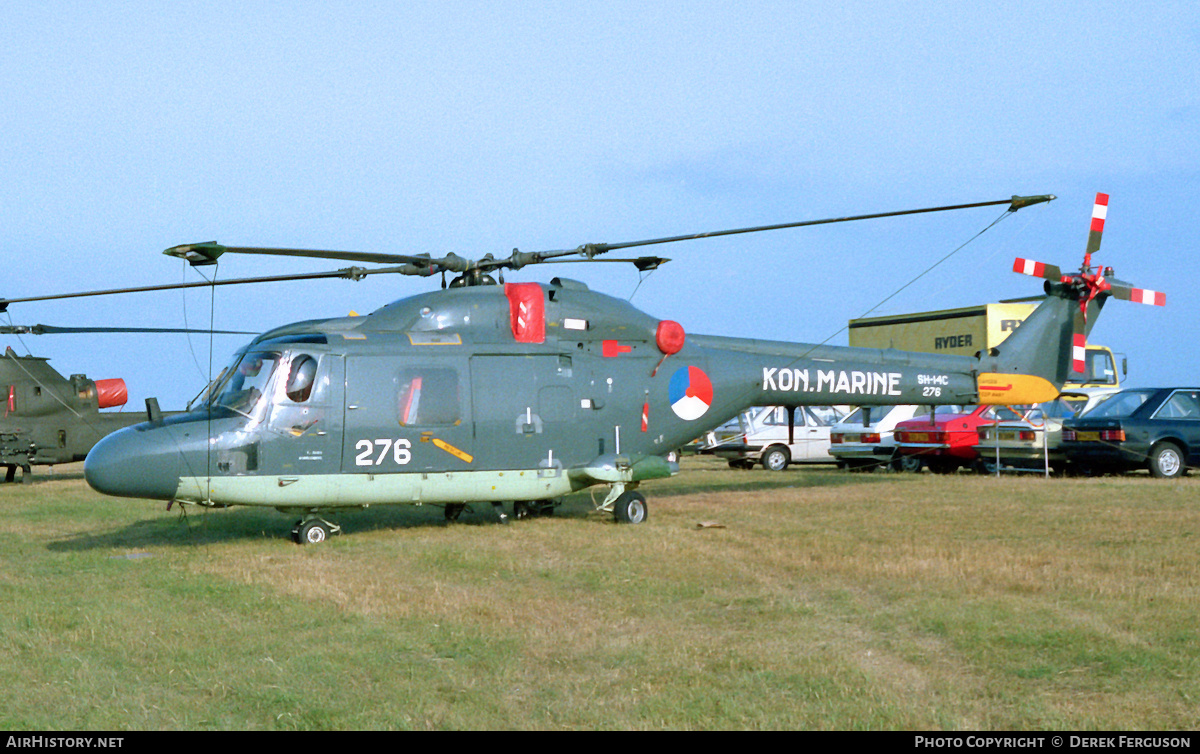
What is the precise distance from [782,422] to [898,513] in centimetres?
1195

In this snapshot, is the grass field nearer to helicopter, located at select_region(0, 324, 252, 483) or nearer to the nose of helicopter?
the nose of helicopter

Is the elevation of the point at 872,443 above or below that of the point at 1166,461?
above

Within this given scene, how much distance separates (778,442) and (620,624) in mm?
17580

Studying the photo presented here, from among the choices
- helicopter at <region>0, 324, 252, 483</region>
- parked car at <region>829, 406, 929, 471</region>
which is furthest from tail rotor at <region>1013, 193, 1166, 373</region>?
helicopter at <region>0, 324, 252, 483</region>

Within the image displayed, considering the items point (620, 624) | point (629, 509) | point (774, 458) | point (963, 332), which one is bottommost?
point (620, 624)

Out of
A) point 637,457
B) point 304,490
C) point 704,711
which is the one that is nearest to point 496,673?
point 704,711

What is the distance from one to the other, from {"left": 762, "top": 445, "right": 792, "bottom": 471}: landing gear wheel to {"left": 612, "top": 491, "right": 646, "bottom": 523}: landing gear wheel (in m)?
11.5

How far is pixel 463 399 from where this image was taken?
40.5 ft

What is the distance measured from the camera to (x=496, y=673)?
19.6ft

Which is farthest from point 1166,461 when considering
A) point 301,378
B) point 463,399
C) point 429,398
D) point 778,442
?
point 301,378

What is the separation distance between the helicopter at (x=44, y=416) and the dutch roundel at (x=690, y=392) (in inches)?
539

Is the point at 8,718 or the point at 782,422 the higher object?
the point at 782,422

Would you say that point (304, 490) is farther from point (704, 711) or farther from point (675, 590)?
point (704, 711)

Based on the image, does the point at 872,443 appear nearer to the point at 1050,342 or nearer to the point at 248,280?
the point at 1050,342
